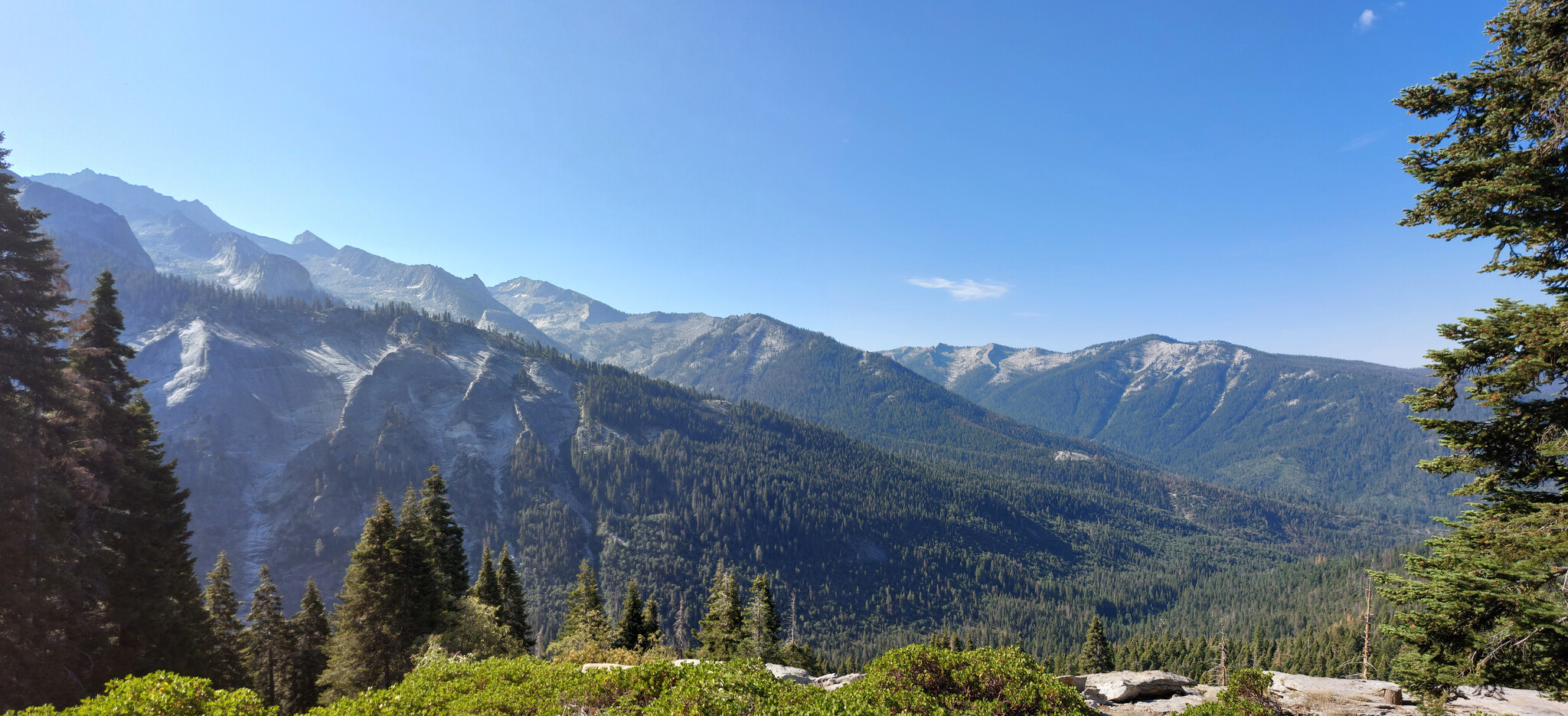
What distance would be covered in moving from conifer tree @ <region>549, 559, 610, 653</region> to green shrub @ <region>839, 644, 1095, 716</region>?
25.8m

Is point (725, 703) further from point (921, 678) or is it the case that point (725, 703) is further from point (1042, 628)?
point (1042, 628)

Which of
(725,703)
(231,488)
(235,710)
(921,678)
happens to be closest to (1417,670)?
(921,678)

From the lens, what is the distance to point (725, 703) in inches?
482

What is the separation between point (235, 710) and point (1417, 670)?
27600mm

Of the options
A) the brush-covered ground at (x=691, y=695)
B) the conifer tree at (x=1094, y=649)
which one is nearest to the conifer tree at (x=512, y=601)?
the brush-covered ground at (x=691, y=695)

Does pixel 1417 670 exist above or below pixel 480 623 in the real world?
above

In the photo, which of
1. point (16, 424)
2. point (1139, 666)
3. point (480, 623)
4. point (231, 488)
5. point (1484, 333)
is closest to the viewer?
point (1484, 333)

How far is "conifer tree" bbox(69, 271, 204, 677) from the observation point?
81.0ft

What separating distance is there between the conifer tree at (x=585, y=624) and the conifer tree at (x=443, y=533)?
28.5ft

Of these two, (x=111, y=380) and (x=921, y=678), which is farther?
(x=111, y=380)

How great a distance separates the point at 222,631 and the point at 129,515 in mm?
16905

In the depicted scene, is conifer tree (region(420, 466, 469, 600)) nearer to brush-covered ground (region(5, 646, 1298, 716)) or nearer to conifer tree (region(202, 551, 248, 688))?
conifer tree (region(202, 551, 248, 688))

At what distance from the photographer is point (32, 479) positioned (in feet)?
71.7

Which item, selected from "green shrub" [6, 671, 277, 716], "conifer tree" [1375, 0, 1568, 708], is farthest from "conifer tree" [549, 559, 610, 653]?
"conifer tree" [1375, 0, 1568, 708]
